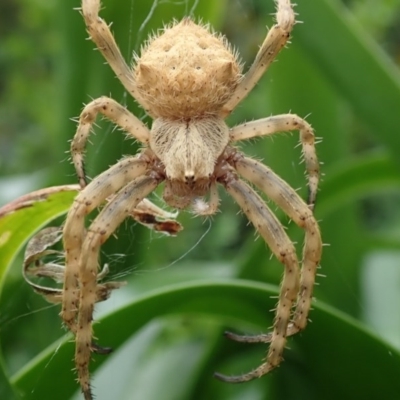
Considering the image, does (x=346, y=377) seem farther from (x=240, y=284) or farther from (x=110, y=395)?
(x=110, y=395)

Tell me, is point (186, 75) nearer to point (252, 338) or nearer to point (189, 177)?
point (189, 177)

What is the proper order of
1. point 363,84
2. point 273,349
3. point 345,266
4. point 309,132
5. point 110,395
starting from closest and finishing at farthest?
point 273,349 < point 309,132 < point 110,395 < point 363,84 < point 345,266

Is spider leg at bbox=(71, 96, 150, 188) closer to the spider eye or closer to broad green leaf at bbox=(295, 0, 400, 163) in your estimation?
the spider eye

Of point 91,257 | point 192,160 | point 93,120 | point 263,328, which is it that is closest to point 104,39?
point 93,120

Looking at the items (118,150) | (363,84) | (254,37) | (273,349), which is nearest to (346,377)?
(273,349)

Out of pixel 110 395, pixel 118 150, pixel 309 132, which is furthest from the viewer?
pixel 118 150

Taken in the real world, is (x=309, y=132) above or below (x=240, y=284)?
above

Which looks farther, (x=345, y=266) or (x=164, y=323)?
(x=345, y=266)

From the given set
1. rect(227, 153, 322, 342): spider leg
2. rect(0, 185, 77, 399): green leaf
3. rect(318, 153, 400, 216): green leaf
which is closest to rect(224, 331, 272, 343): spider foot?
rect(227, 153, 322, 342): spider leg
